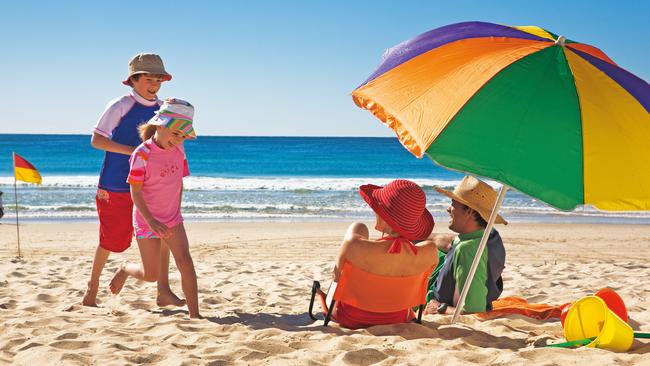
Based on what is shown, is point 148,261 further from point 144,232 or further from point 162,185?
point 162,185

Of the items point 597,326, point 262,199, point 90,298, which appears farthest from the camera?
point 262,199

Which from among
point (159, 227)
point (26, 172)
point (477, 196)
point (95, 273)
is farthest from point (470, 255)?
point (26, 172)

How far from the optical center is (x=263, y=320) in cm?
471

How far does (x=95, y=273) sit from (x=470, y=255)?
8.84ft

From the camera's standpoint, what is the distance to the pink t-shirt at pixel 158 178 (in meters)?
4.21

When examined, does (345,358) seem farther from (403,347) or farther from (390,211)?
(390,211)

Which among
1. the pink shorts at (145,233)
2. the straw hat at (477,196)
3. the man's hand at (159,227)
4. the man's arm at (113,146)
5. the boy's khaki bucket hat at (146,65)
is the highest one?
the boy's khaki bucket hat at (146,65)

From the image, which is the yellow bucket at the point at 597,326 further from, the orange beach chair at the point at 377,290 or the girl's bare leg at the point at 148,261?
the girl's bare leg at the point at 148,261

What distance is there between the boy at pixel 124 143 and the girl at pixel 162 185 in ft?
0.74

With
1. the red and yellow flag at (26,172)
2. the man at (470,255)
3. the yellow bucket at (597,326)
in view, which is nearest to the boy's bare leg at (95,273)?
the man at (470,255)

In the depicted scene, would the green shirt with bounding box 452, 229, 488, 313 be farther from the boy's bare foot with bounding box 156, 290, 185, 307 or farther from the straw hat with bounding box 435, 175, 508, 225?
the boy's bare foot with bounding box 156, 290, 185, 307

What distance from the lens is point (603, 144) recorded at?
3.42m

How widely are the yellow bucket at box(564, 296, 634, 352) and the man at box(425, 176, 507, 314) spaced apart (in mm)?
759

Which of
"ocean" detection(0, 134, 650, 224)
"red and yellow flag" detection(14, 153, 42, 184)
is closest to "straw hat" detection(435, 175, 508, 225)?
"red and yellow flag" detection(14, 153, 42, 184)
